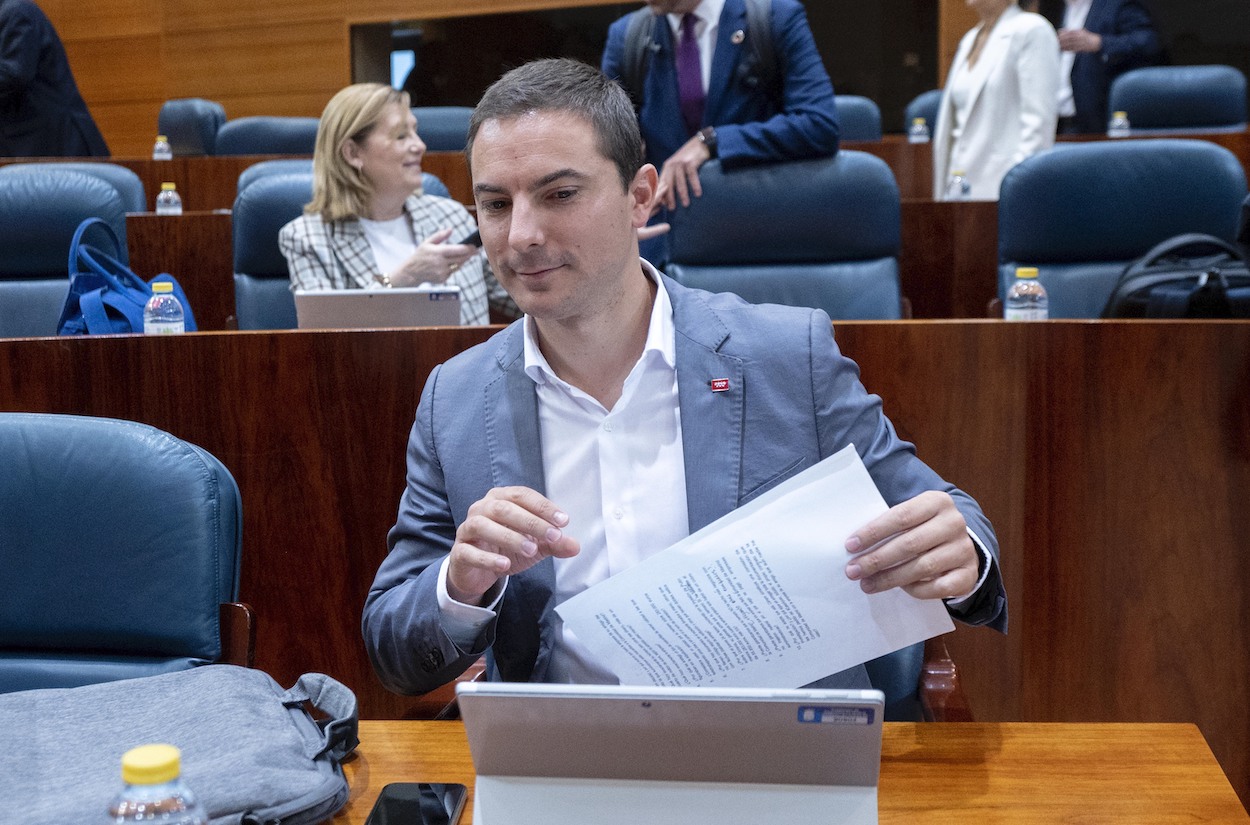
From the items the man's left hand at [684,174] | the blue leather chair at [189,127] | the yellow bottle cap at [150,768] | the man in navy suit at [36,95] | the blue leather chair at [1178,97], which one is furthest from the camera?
the blue leather chair at [189,127]

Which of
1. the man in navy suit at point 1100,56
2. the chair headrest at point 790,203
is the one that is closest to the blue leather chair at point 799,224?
the chair headrest at point 790,203

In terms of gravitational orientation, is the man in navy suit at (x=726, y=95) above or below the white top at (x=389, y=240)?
above

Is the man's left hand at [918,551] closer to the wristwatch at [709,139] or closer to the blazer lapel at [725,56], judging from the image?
the wristwatch at [709,139]

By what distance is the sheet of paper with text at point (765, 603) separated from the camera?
1006 millimetres

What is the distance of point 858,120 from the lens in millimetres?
5879

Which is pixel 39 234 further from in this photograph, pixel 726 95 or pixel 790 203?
pixel 790 203

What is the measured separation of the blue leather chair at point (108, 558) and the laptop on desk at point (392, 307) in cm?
85

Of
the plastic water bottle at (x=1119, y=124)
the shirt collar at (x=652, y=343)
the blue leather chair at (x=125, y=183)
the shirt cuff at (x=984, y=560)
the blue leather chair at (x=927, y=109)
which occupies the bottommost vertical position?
the shirt cuff at (x=984, y=560)

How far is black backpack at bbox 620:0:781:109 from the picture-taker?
9.82ft

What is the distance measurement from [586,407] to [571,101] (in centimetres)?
32

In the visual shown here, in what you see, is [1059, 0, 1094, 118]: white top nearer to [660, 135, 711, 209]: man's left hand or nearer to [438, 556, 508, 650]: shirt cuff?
[660, 135, 711, 209]: man's left hand

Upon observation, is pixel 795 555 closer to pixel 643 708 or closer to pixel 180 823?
pixel 643 708

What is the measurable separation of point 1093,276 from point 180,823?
2633 millimetres

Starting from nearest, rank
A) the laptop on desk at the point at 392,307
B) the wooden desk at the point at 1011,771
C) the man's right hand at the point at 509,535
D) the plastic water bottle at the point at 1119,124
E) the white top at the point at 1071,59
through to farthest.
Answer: the wooden desk at the point at 1011,771 < the man's right hand at the point at 509,535 < the laptop on desk at the point at 392,307 < the plastic water bottle at the point at 1119,124 < the white top at the point at 1071,59
